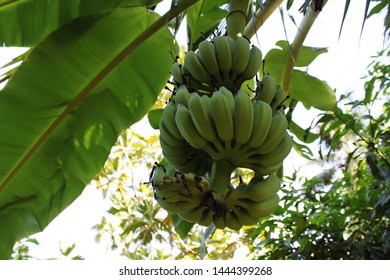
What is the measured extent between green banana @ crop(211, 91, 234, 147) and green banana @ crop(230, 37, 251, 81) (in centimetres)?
15

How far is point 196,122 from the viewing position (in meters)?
0.88

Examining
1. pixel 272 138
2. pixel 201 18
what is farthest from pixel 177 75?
pixel 201 18

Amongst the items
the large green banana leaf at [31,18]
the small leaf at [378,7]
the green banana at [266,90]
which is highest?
the small leaf at [378,7]

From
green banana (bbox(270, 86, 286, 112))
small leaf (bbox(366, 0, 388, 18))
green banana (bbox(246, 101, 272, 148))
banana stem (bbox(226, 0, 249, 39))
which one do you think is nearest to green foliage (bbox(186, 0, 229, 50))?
banana stem (bbox(226, 0, 249, 39))

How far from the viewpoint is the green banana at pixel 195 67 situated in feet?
3.29

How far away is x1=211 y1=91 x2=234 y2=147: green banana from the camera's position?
86 cm

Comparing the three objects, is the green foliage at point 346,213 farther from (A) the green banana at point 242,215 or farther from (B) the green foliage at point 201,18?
(A) the green banana at point 242,215

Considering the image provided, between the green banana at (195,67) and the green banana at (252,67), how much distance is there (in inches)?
3.0

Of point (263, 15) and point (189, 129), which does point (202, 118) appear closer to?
point (189, 129)

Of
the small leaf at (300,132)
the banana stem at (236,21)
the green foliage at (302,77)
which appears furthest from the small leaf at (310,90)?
the banana stem at (236,21)

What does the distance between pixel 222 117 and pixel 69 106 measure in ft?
2.24

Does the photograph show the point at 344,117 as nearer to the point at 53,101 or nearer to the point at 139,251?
the point at 53,101

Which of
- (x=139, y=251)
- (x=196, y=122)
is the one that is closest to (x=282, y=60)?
(x=196, y=122)

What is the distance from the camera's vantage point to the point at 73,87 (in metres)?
1.39
